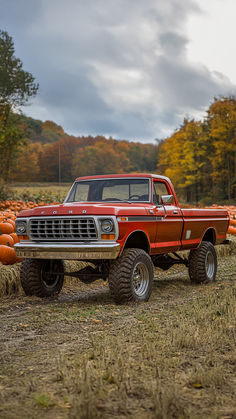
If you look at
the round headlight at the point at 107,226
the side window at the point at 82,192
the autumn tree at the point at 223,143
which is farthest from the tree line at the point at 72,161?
the round headlight at the point at 107,226

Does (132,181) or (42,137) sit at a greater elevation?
(42,137)

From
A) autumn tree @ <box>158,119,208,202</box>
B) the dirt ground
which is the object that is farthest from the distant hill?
the dirt ground

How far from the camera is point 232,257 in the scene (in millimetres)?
13672

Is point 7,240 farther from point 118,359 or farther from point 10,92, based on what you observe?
point 10,92

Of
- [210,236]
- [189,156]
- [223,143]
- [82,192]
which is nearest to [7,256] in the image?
[82,192]

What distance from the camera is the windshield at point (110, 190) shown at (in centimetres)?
789

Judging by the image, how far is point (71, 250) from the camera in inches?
263

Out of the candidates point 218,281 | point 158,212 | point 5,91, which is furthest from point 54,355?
point 5,91

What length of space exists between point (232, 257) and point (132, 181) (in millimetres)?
6706

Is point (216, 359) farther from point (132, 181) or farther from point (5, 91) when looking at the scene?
point (5, 91)

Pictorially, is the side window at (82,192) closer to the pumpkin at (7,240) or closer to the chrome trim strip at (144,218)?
the chrome trim strip at (144,218)

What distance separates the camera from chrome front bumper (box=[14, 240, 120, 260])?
21.3 ft

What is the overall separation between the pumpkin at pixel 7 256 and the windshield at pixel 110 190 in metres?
1.71

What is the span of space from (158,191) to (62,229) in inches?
81.1
